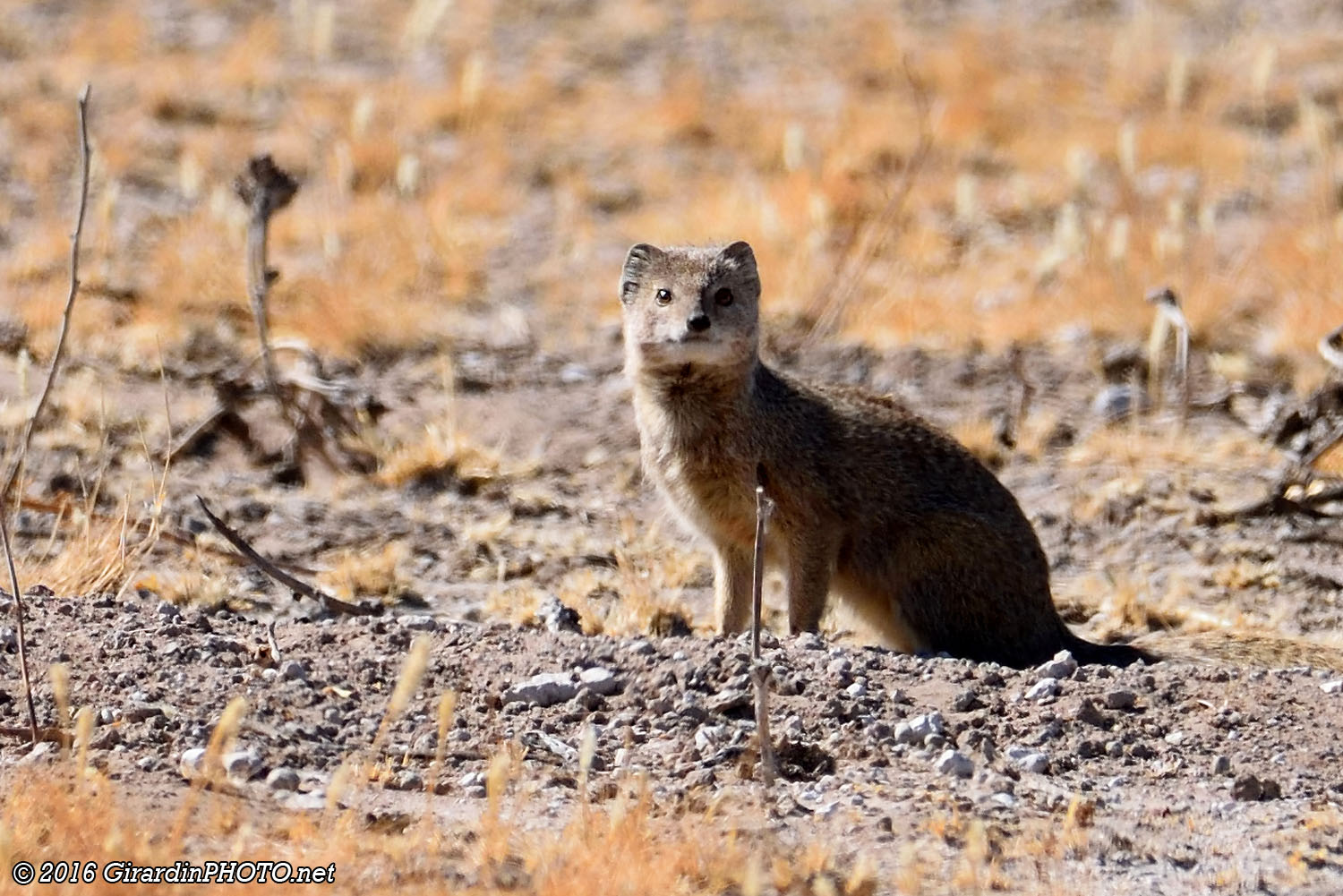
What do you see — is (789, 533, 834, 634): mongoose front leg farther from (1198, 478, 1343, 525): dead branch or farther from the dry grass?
(1198, 478, 1343, 525): dead branch

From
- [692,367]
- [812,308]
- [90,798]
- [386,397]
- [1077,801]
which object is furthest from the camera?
[812,308]

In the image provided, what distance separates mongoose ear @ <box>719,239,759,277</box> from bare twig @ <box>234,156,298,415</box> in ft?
7.53

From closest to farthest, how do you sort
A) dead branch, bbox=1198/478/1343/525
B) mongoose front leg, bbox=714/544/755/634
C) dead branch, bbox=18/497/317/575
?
dead branch, bbox=18/497/317/575 → mongoose front leg, bbox=714/544/755/634 → dead branch, bbox=1198/478/1343/525

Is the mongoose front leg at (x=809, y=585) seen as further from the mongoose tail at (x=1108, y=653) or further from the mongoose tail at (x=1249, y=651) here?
the mongoose tail at (x=1249, y=651)

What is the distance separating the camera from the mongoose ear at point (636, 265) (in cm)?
635

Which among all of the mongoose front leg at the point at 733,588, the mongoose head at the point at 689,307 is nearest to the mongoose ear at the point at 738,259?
the mongoose head at the point at 689,307

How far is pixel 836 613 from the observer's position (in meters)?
6.82

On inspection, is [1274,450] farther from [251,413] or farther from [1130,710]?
[251,413]

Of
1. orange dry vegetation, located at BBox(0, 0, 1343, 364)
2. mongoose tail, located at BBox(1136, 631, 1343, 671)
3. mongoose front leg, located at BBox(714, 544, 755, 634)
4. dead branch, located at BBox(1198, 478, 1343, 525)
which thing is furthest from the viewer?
orange dry vegetation, located at BBox(0, 0, 1343, 364)

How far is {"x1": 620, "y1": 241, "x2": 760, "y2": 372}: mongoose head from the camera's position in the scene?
19.5 feet

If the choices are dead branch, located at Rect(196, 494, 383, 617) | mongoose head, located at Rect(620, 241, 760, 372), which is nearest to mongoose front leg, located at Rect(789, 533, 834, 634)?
mongoose head, located at Rect(620, 241, 760, 372)

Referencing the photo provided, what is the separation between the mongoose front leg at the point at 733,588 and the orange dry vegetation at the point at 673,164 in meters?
3.45

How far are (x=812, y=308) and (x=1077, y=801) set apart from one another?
633cm

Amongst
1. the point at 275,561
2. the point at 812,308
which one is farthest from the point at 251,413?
the point at 812,308
